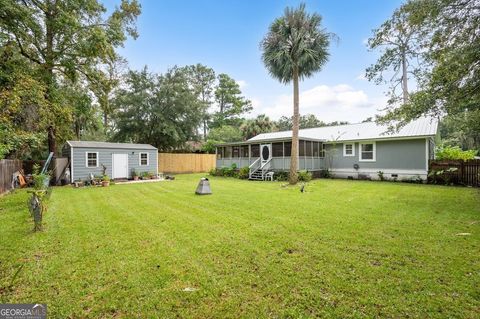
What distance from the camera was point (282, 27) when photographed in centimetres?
1211

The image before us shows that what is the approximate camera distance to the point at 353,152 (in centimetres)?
1571

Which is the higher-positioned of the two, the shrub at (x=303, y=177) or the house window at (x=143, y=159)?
the house window at (x=143, y=159)

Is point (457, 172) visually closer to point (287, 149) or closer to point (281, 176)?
point (287, 149)

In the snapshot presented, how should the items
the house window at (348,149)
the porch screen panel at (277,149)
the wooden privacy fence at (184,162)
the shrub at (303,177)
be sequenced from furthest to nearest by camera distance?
the wooden privacy fence at (184,162)
the porch screen panel at (277,149)
the house window at (348,149)
the shrub at (303,177)

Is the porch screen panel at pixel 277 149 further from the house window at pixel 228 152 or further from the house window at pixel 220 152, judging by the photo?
the house window at pixel 220 152

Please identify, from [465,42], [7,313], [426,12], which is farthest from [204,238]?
[465,42]

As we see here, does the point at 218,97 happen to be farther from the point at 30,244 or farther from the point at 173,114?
the point at 30,244

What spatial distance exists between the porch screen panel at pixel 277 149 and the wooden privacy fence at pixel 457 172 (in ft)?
26.9

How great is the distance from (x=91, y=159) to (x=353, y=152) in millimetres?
17198

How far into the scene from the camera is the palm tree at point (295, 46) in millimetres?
11844

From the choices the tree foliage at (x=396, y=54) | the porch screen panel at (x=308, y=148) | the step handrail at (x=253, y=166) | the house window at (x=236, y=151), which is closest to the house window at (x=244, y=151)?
the house window at (x=236, y=151)

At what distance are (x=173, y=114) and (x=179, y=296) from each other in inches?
889

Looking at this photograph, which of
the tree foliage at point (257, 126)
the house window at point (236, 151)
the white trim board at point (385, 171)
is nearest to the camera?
the white trim board at point (385, 171)

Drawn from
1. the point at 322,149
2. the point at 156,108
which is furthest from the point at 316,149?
the point at 156,108
